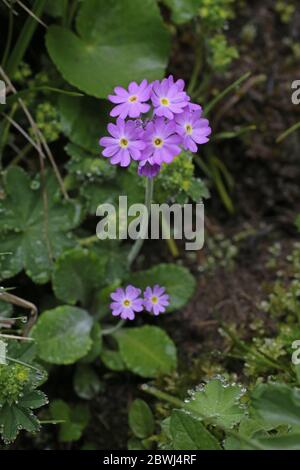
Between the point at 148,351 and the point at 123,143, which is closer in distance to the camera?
the point at 123,143

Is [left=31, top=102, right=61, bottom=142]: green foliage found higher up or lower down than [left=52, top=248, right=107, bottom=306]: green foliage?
higher up

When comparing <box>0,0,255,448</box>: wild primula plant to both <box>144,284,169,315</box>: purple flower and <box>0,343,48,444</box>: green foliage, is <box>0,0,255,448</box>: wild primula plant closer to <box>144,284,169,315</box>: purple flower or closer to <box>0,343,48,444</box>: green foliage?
<box>144,284,169,315</box>: purple flower

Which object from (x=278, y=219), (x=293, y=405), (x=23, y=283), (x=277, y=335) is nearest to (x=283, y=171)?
(x=278, y=219)

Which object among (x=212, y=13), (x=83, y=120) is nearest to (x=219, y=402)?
(x=83, y=120)

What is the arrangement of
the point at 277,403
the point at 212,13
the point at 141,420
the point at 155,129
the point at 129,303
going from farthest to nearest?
the point at 212,13
the point at 141,420
the point at 129,303
the point at 155,129
the point at 277,403

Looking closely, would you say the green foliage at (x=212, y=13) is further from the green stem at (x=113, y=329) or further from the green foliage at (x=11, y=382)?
the green foliage at (x=11, y=382)

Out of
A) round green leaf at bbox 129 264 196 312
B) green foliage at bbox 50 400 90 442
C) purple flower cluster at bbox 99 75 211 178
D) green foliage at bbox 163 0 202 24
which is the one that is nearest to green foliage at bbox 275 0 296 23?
green foliage at bbox 163 0 202 24

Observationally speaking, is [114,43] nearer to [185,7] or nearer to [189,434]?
[185,7]

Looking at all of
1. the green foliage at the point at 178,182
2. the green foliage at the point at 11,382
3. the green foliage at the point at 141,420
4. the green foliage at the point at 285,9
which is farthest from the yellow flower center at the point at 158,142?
the green foliage at the point at 285,9
